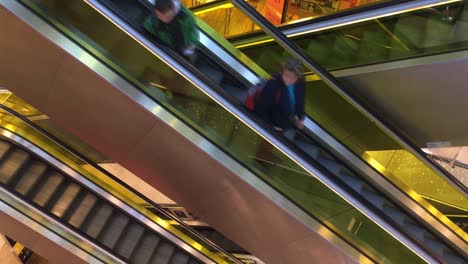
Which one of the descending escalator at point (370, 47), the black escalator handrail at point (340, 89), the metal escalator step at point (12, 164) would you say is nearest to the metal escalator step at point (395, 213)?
the descending escalator at point (370, 47)

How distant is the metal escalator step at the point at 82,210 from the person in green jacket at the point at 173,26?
128 inches

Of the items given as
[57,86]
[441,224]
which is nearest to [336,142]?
[441,224]

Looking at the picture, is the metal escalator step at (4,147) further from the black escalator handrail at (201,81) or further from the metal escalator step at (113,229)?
the black escalator handrail at (201,81)

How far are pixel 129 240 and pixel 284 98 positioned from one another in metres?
3.74

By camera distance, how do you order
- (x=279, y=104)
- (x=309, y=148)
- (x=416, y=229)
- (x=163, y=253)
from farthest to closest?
1. (x=163, y=253)
2. (x=416, y=229)
3. (x=309, y=148)
4. (x=279, y=104)

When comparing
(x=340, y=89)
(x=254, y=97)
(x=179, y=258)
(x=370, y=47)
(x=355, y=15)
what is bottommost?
(x=179, y=258)

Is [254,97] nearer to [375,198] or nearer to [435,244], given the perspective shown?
[375,198]

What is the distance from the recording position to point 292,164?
4.44 metres

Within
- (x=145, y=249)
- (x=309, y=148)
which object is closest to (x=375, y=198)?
(x=309, y=148)

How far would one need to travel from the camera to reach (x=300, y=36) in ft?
18.7

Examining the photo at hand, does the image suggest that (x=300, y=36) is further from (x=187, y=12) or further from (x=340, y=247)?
(x=340, y=247)

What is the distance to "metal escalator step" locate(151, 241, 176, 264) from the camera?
6.71m

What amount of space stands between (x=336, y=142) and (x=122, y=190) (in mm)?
3316

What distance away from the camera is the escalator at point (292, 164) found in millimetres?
4176
